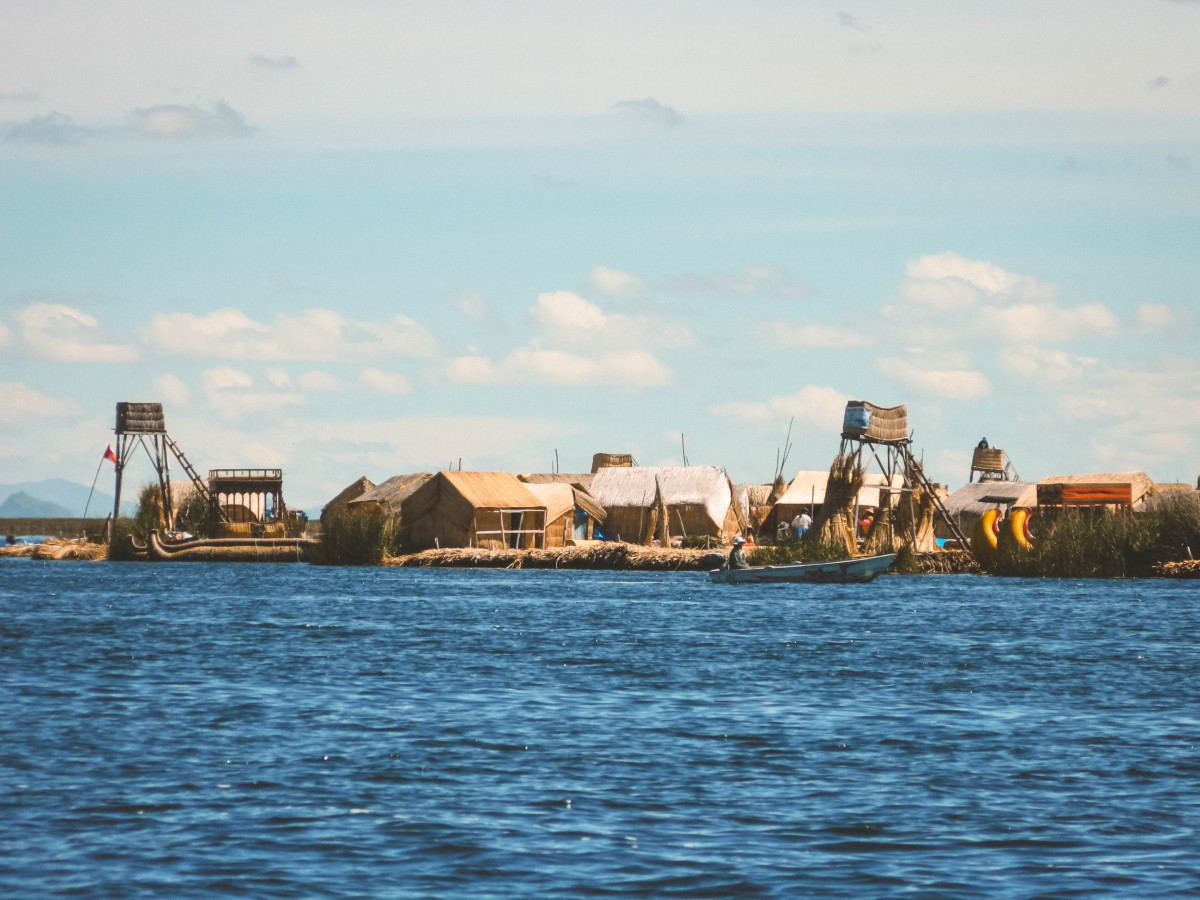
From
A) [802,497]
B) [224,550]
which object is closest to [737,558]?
[802,497]

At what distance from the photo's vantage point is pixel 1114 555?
5484 cm

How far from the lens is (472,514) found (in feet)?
232

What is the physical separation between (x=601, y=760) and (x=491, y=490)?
55.1 meters

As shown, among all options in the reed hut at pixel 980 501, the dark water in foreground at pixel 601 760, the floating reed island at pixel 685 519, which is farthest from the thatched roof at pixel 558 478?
the dark water in foreground at pixel 601 760

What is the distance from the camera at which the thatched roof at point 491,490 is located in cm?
7100

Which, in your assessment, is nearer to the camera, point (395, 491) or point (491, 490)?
point (491, 490)

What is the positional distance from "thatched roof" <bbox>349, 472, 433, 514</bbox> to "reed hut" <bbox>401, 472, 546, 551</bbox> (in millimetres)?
1321

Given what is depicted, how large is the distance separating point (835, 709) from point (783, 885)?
983 cm

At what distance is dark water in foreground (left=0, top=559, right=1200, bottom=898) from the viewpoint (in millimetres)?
12742

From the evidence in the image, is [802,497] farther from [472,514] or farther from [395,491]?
[395,491]

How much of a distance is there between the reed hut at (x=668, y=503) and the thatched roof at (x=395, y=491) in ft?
28.7

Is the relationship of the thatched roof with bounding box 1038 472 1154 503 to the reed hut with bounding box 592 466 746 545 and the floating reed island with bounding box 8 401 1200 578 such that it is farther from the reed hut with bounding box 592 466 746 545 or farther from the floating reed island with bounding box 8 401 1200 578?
the reed hut with bounding box 592 466 746 545

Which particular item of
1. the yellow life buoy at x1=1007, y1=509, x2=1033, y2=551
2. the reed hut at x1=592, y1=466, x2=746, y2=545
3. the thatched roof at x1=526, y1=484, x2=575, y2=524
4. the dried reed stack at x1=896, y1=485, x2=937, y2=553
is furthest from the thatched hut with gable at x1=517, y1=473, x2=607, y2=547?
the yellow life buoy at x1=1007, y1=509, x2=1033, y2=551

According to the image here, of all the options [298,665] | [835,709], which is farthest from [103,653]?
[835,709]
